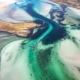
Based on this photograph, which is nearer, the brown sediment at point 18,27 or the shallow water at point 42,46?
the shallow water at point 42,46

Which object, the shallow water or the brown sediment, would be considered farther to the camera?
the brown sediment

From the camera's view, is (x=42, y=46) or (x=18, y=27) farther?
(x=18, y=27)

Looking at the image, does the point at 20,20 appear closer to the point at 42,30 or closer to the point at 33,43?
the point at 42,30

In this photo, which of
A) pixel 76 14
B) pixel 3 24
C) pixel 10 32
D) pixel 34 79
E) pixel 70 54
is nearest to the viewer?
pixel 34 79

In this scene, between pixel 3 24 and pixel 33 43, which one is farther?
pixel 3 24

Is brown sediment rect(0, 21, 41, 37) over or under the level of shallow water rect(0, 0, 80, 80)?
under

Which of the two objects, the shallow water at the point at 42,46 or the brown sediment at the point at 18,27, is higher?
the shallow water at the point at 42,46

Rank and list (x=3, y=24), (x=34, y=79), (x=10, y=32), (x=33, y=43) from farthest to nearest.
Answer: (x=3, y=24)
(x=10, y=32)
(x=33, y=43)
(x=34, y=79)

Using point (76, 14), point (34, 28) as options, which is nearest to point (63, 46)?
point (34, 28)
